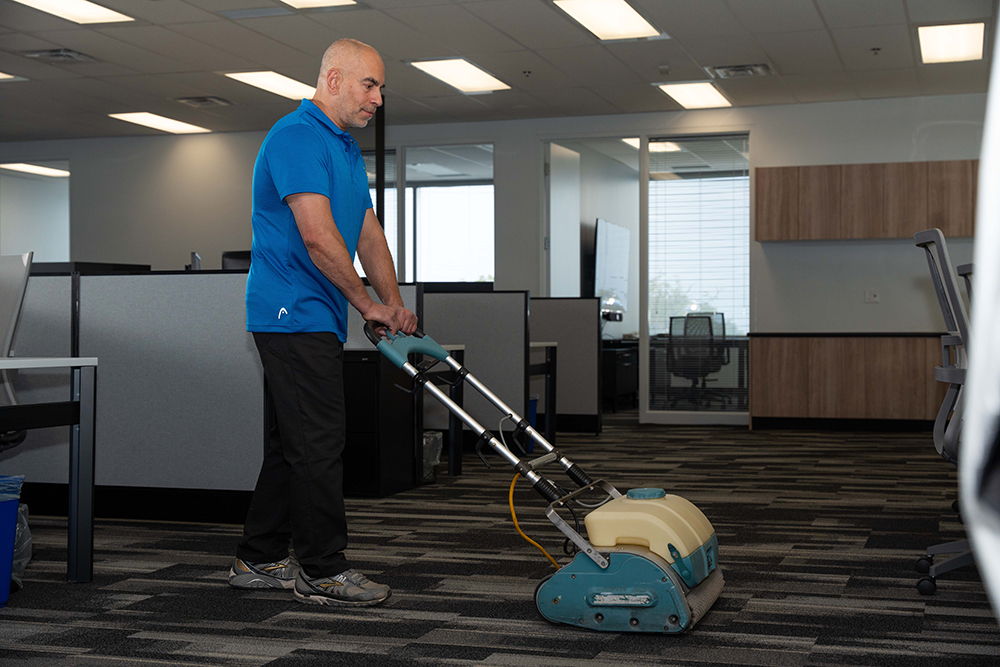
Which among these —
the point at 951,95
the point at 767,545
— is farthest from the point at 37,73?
the point at 951,95

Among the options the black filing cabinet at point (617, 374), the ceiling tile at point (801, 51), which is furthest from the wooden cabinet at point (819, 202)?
the black filing cabinet at point (617, 374)

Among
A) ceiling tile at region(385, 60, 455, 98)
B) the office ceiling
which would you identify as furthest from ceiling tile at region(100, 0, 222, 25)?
ceiling tile at region(385, 60, 455, 98)

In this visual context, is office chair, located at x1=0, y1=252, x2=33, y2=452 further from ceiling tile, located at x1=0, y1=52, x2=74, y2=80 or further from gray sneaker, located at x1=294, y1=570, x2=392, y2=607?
ceiling tile, located at x1=0, y1=52, x2=74, y2=80

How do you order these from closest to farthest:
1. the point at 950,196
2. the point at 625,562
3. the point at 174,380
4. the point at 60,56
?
the point at 625,562 → the point at 174,380 → the point at 60,56 → the point at 950,196

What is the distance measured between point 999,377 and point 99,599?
2.92m

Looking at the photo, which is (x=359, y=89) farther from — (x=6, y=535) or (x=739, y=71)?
(x=739, y=71)

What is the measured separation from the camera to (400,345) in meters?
2.55

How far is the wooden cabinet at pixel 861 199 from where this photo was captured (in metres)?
8.20

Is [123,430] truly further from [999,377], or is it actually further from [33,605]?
[999,377]

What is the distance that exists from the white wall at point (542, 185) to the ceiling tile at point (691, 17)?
98.0 inches

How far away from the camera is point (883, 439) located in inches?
294

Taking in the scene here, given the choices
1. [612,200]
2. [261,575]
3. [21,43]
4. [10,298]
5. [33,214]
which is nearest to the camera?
[261,575]

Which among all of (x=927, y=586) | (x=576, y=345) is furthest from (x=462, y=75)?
(x=927, y=586)

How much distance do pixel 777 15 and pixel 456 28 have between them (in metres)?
2.04
